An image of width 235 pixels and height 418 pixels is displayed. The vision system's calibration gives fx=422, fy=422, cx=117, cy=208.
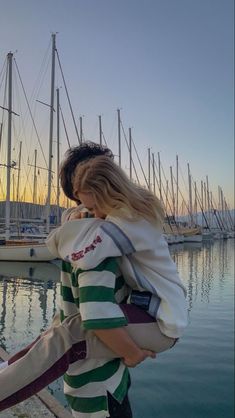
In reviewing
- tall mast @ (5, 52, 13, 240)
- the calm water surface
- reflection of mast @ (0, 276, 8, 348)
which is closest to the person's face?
the calm water surface

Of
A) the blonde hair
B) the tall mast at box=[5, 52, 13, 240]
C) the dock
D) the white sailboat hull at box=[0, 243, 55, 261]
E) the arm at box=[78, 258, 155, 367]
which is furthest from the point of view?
the tall mast at box=[5, 52, 13, 240]

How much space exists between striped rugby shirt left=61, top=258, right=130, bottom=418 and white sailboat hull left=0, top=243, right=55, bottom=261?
22.3 meters

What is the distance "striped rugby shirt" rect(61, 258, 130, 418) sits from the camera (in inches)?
59.4

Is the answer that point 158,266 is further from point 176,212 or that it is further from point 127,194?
point 176,212

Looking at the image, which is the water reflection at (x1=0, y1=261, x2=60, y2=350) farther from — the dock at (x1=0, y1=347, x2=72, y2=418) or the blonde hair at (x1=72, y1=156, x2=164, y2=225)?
the blonde hair at (x1=72, y1=156, x2=164, y2=225)

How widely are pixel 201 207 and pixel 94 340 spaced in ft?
261

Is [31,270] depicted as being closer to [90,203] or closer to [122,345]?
[90,203]

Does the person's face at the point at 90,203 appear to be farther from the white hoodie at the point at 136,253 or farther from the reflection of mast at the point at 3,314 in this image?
the reflection of mast at the point at 3,314

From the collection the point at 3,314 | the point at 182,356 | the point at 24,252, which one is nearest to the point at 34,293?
the point at 3,314

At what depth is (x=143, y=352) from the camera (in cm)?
159

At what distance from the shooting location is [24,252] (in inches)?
934

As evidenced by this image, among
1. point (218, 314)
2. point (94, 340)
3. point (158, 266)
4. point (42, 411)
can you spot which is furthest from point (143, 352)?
point (218, 314)

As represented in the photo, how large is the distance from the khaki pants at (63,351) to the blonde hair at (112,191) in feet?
1.23

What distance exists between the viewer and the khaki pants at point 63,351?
1602 mm
